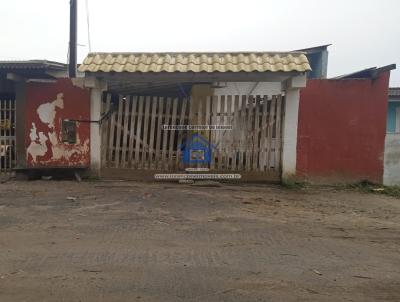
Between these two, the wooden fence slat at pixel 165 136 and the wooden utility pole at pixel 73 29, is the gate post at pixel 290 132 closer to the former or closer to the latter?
the wooden fence slat at pixel 165 136

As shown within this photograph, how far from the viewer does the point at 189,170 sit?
29.6ft

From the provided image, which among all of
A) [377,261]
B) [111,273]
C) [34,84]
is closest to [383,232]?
[377,261]

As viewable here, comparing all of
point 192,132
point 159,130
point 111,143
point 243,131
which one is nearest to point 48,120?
point 111,143

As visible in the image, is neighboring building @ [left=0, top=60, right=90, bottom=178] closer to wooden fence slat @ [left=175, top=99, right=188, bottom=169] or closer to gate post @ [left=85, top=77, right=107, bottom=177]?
gate post @ [left=85, top=77, right=107, bottom=177]

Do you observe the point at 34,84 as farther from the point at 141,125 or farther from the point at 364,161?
the point at 364,161

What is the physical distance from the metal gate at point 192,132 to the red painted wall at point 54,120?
49 centimetres

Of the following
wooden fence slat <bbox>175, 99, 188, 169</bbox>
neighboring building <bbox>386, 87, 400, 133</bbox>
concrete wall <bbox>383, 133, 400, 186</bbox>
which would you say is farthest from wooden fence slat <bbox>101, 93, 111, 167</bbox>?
neighboring building <bbox>386, 87, 400, 133</bbox>

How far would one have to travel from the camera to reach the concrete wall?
9.20 metres

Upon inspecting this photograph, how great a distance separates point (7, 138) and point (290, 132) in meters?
6.23

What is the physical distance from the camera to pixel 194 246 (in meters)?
4.72

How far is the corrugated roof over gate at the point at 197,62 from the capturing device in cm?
850

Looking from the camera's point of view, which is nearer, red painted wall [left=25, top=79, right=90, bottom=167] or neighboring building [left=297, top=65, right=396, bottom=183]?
neighboring building [left=297, top=65, right=396, bottom=183]

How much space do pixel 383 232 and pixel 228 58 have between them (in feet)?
16.0

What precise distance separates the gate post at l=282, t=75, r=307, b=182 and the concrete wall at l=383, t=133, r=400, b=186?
205 centimetres
